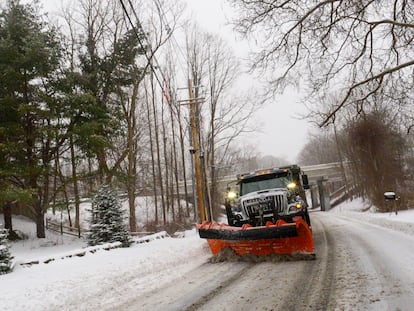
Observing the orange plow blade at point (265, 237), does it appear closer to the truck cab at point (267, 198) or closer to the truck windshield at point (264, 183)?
the truck cab at point (267, 198)

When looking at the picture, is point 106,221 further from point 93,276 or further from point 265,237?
point 265,237

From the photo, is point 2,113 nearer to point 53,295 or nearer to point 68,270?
point 68,270

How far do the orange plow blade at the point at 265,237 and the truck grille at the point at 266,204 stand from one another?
43.2 inches

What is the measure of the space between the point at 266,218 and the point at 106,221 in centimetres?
750

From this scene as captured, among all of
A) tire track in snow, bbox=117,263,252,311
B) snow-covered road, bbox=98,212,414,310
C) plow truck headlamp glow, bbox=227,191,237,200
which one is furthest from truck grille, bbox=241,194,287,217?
tire track in snow, bbox=117,263,252,311

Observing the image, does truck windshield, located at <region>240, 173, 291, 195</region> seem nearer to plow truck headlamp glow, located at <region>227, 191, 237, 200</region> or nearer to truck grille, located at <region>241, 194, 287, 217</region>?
plow truck headlamp glow, located at <region>227, 191, 237, 200</region>

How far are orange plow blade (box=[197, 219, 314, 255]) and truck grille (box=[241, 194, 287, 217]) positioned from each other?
43.2 inches

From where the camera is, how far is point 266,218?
30.0ft

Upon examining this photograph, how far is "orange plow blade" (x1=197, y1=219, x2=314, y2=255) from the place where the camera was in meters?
7.48

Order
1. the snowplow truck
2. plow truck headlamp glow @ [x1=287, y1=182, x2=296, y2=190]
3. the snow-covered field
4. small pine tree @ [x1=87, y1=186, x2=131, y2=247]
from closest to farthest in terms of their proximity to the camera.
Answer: the snow-covered field → the snowplow truck → plow truck headlamp glow @ [x1=287, y1=182, x2=296, y2=190] → small pine tree @ [x1=87, y1=186, x2=131, y2=247]

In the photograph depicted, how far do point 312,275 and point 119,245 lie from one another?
858cm

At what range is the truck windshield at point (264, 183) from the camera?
1040cm

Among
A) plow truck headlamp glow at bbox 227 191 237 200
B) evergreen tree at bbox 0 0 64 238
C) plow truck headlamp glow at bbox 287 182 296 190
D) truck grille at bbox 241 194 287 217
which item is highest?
evergreen tree at bbox 0 0 64 238

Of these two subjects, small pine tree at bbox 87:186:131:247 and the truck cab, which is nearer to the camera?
the truck cab
